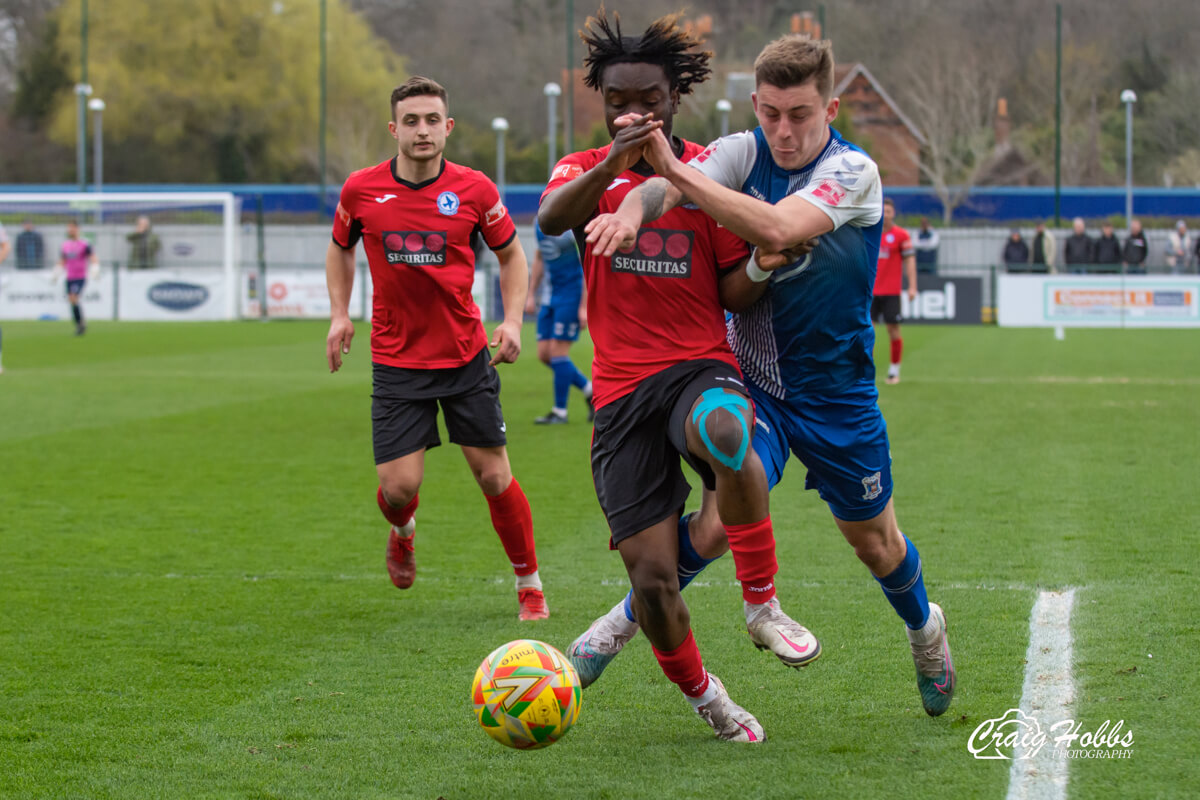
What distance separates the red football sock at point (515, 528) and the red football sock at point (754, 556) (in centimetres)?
200

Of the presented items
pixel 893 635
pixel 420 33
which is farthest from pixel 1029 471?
pixel 420 33

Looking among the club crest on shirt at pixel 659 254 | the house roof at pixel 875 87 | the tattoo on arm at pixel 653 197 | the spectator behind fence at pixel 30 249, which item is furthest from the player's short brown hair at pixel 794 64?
the house roof at pixel 875 87

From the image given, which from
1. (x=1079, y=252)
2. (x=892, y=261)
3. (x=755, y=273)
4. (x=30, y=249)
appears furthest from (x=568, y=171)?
(x=30, y=249)

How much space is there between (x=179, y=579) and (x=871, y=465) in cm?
370

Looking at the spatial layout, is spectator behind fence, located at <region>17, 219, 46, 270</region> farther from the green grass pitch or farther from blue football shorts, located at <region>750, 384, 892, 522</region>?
blue football shorts, located at <region>750, 384, 892, 522</region>

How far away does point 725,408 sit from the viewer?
12.4ft

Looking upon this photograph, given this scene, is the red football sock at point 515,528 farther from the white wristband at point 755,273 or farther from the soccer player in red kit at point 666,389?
the white wristband at point 755,273

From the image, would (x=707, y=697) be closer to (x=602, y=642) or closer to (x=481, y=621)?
(x=602, y=642)

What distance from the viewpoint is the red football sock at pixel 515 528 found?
5.79 meters

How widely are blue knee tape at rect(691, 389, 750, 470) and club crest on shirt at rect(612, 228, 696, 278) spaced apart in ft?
1.28

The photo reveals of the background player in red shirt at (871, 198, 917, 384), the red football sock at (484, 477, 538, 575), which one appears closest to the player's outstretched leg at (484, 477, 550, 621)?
the red football sock at (484, 477, 538, 575)

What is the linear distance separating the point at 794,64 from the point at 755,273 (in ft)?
1.88

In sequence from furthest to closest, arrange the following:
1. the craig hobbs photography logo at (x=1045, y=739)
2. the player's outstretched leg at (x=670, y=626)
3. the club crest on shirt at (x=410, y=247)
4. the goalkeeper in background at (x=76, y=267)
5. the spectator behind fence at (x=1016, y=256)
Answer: the spectator behind fence at (x=1016, y=256) → the goalkeeper in background at (x=76, y=267) → the club crest on shirt at (x=410, y=247) → the player's outstretched leg at (x=670, y=626) → the craig hobbs photography logo at (x=1045, y=739)

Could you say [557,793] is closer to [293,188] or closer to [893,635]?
[893,635]
